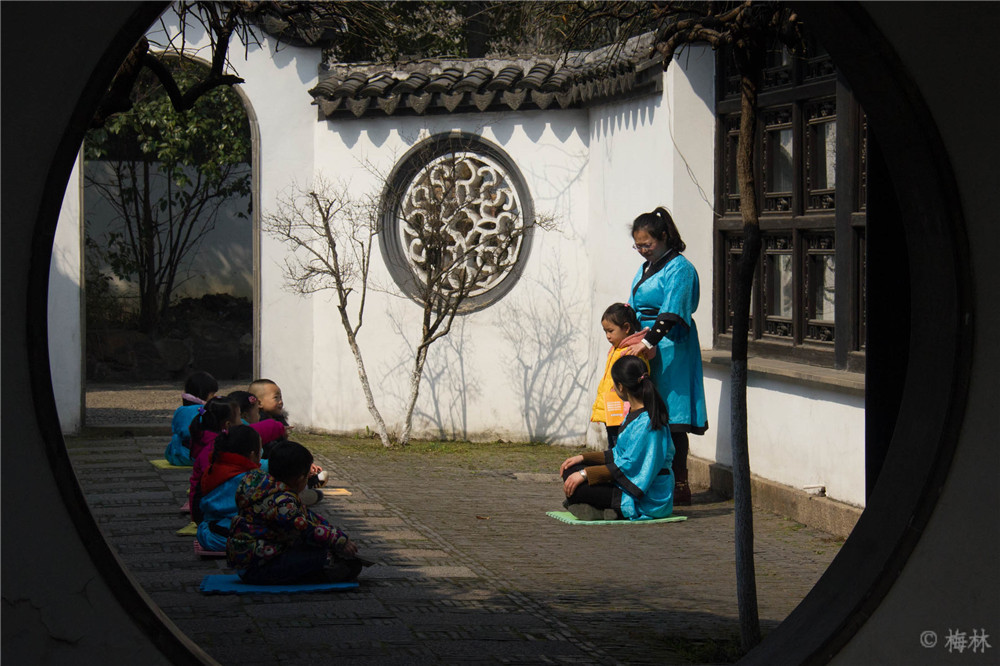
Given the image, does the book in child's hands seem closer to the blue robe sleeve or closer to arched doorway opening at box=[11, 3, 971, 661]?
the blue robe sleeve

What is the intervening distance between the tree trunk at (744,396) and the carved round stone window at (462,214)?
6.13 metres

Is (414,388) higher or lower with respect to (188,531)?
higher

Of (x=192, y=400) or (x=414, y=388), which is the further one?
(x=414, y=388)

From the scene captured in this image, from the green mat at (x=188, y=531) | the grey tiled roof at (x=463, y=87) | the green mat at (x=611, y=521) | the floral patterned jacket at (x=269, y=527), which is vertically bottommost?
the green mat at (x=611, y=521)

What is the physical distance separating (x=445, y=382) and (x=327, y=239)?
1.79 m

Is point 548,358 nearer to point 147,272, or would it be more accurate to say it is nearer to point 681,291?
point 681,291

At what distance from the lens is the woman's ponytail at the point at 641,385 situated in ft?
25.2

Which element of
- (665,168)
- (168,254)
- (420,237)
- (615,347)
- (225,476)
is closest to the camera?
(225,476)

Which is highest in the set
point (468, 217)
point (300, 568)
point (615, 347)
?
point (468, 217)

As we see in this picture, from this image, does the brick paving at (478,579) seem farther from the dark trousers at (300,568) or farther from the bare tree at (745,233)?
the bare tree at (745,233)

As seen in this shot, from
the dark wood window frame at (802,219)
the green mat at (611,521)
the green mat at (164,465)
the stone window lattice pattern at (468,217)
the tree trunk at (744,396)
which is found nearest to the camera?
the tree trunk at (744,396)

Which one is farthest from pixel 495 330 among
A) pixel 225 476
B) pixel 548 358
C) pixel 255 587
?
pixel 255 587

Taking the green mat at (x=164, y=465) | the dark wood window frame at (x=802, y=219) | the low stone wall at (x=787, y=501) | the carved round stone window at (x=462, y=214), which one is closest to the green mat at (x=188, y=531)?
the green mat at (x=164, y=465)

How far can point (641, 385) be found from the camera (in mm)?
7730
